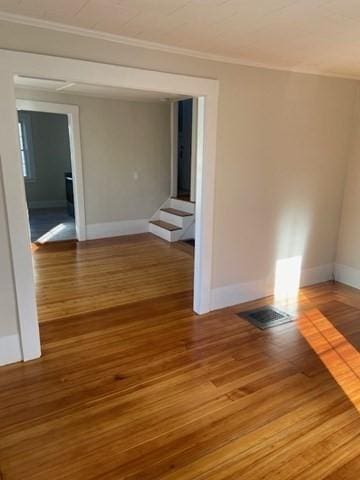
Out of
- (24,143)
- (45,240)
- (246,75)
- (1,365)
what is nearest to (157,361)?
(1,365)

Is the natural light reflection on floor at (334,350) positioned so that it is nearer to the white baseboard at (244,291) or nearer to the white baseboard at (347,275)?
the white baseboard at (244,291)

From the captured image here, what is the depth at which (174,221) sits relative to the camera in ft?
20.6

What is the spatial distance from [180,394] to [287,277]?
219cm

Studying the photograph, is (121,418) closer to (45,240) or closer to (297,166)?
(297,166)

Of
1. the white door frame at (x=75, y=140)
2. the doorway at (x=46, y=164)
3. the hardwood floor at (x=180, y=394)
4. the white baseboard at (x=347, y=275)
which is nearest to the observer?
the hardwood floor at (x=180, y=394)

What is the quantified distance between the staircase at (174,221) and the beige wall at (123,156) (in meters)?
0.18

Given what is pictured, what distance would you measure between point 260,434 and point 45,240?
5.04m

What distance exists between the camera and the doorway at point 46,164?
27.5ft

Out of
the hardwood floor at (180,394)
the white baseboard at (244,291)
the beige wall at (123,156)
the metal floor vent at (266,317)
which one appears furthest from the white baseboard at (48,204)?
the metal floor vent at (266,317)

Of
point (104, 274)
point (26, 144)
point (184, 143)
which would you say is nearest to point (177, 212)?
point (104, 274)

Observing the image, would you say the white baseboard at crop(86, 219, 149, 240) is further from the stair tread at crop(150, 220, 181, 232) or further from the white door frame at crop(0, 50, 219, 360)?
the white door frame at crop(0, 50, 219, 360)

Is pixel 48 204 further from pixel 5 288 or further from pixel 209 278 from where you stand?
pixel 5 288

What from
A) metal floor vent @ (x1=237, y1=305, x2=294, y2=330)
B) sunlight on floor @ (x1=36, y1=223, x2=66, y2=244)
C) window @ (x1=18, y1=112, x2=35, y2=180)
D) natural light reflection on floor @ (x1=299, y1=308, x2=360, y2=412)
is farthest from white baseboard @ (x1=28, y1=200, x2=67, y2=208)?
natural light reflection on floor @ (x1=299, y1=308, x2=360, y2=412)

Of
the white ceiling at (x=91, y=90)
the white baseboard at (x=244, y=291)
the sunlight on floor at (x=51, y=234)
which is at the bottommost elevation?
the sunlight on floor at (x=51, y=234)
